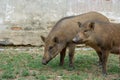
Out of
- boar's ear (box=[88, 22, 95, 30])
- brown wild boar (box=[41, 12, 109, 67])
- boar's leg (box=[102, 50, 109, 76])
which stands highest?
boar's ear (box=[88, 22, 95, 30])

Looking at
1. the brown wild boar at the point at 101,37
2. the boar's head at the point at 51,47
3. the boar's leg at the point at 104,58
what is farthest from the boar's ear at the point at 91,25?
the boar's head at the point at 51,47

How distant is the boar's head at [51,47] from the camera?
987cm

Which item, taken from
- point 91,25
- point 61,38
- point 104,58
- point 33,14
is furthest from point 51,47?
point 33,14

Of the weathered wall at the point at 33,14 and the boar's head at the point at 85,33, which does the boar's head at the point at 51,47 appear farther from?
the weathered wall at the point at 33,14

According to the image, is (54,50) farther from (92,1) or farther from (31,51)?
(92,1)

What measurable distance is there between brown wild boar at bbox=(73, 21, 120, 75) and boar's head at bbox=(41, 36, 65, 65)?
2.75 feet

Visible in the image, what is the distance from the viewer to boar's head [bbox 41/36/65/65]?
9.87 m

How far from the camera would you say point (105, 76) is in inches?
366

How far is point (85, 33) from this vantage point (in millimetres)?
9250

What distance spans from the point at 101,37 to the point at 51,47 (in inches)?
54.3

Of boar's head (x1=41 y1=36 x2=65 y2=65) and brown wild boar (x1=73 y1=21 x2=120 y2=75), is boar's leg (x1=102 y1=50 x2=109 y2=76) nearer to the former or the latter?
brown wild boar (x1=73 y1=21 x2=120 y2=75)

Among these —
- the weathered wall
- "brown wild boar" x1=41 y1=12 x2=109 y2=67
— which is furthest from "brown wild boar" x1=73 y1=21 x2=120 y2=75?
the weathered wall

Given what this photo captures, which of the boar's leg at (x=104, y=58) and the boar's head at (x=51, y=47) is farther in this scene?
the boar's head at (x=51, y=47)

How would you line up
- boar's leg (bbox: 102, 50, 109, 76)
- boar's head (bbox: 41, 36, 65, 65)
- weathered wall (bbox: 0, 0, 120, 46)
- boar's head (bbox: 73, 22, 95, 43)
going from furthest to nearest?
1. weathered wall (bbox: 0, 0, 120, 46)
2. boar's head (bbox: 41, 36, 65, 65)
3. boar's leg (bbox: 102, 50, 109, 76)
4. boar's head (bbox: 73, 22, 95, 43)
